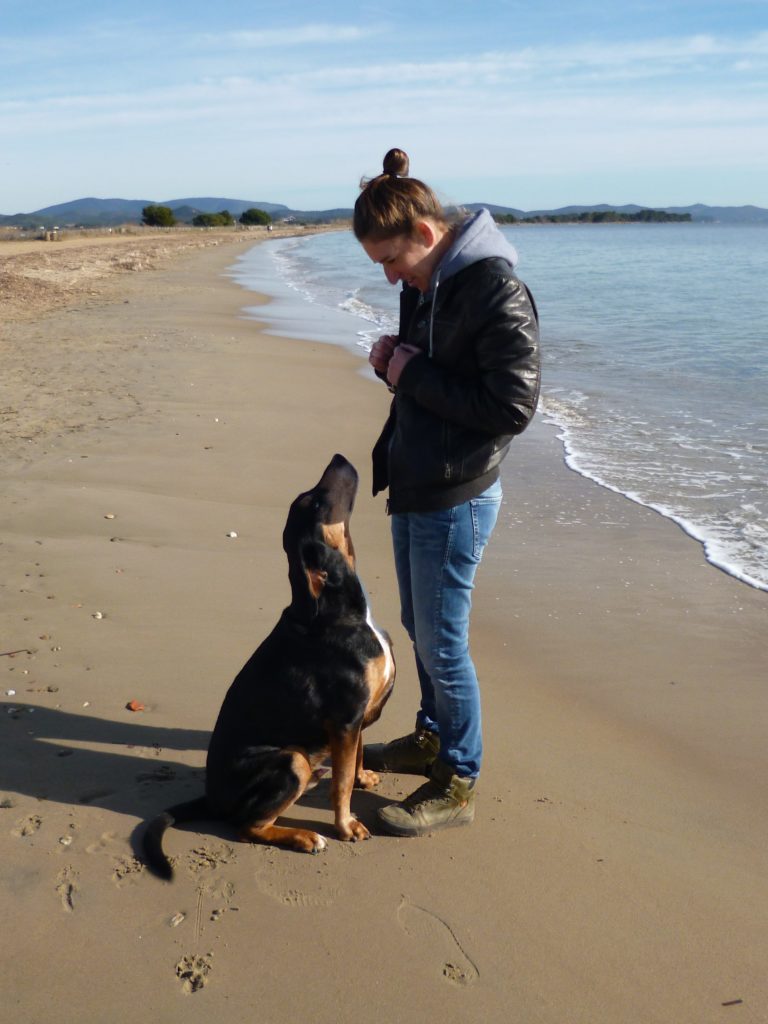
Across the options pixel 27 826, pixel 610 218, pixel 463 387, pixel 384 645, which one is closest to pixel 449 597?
pixel 384 645

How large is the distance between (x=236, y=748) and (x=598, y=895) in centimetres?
130

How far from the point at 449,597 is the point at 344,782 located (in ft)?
2.50

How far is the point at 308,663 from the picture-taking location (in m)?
3.30

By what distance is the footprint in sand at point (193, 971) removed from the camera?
2.60m

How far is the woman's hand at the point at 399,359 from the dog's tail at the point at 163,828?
5.36ft

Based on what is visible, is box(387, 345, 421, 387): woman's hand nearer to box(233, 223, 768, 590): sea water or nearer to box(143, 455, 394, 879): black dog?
box(143, 455, 394, 879): black dog

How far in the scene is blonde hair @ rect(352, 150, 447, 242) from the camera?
291 cm

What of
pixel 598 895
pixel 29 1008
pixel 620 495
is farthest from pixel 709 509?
pixel 29 1008

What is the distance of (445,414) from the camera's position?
298 cm

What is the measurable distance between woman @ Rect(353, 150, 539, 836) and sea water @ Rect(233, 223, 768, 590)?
3066mm

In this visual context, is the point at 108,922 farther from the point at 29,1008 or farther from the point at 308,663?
the point at 308,663

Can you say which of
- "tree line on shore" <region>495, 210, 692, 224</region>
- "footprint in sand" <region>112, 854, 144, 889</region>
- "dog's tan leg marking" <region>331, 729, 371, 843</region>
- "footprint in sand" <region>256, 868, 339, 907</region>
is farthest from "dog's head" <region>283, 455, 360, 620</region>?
"tree line on shore" <region>495, 210, 692, 224</region>

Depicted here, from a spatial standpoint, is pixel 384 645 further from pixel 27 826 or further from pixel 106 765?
pixel 27 826

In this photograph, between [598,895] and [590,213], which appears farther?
[590,213]
